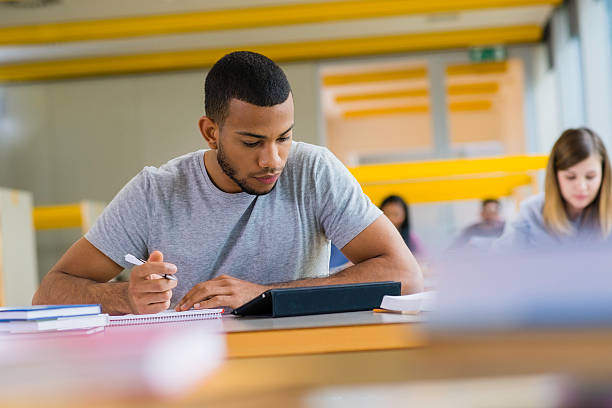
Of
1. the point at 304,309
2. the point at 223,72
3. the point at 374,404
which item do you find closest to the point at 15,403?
the point at 374,404

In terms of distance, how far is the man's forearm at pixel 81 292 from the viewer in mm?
1411

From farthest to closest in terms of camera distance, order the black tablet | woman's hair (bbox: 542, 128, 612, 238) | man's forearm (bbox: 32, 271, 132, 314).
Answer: woman's hair (bbox: 542, 128, 612, 238), man's forearm (bbox: 32, 271, 132, 314), the black tablet

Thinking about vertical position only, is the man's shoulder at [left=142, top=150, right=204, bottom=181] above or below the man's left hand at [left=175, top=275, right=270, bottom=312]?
above

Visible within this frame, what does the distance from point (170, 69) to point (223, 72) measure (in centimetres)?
585

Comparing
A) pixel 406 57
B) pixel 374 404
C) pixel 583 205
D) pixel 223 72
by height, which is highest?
pixel 406 57

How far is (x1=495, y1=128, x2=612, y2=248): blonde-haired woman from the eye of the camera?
289 centimetres

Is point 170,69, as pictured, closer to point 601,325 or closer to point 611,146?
point 611,146

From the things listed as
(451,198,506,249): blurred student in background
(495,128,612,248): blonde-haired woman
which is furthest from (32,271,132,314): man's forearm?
(451,198,506,249): blurred student in background

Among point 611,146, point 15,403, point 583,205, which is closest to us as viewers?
point 15,403

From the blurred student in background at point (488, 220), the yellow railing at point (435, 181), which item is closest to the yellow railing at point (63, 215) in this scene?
the yellow railing at point (435, 181)

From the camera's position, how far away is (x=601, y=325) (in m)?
0.27

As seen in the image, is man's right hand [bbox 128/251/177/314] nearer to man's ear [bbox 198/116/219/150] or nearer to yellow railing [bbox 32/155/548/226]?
man's ear [bbox 198/116/219/150]

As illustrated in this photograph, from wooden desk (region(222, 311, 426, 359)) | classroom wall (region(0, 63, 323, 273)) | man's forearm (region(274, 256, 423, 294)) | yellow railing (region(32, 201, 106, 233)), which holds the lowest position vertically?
wooden desk (region(222, 311, 426, 359))

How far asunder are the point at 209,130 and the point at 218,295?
0.50 metres
